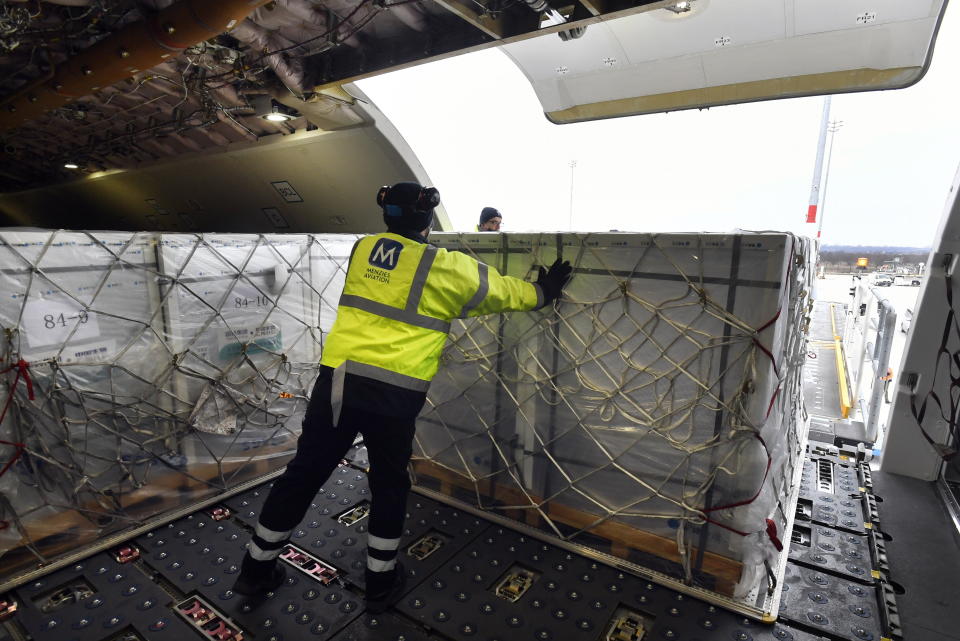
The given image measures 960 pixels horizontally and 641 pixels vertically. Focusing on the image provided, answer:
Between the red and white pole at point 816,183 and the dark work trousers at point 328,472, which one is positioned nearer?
the dark work trousers at point 328,472

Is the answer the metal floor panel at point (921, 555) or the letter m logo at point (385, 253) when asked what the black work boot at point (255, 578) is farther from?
the metal floor panel at point (921, 555)

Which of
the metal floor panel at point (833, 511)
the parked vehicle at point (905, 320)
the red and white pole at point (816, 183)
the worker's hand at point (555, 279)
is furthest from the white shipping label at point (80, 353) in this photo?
the red and white pole at point (816, 183)

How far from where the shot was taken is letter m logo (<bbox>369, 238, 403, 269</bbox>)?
7.02 feet

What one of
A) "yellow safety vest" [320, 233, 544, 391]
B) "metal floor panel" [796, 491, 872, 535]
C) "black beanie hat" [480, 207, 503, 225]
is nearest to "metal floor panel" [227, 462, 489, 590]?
"yellow safety vest" [320, 233, 544, 391]

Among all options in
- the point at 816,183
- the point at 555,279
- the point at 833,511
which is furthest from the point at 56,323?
the point at 816,183

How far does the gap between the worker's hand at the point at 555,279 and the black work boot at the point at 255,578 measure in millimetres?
1677

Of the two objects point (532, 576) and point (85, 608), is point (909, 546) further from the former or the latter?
point (85, 608)

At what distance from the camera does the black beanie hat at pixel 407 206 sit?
7.27 feet

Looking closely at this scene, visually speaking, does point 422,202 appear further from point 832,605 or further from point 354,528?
point 832,605

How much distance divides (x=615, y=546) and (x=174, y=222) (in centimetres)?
793

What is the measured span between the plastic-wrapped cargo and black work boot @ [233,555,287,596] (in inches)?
43.0

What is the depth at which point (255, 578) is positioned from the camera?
214 centimetres

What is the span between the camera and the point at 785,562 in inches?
91.0

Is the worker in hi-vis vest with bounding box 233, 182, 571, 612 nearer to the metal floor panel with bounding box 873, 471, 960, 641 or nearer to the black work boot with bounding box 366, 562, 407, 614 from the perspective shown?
the black work boot with bounding box 366, 562, 407, 614
